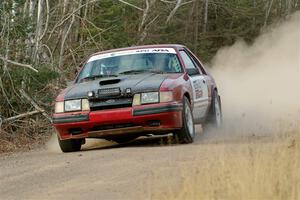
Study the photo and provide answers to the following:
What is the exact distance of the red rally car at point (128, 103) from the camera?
36.6 feet

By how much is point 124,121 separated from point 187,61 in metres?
2.45

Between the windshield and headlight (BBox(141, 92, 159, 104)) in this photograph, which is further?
the windshield

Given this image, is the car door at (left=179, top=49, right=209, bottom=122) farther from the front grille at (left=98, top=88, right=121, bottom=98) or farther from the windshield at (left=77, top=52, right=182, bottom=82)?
the front grille at (left=98, top=88, right=121, bottom=98)

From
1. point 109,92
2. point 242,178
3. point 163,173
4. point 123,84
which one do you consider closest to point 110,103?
point 109,92

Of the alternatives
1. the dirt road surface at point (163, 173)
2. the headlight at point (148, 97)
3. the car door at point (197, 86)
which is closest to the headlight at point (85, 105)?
the dirt road surface at point (163, 173)

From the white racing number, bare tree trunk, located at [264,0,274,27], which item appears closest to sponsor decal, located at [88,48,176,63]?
the white racing number

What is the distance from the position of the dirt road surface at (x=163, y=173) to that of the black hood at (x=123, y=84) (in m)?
0.87

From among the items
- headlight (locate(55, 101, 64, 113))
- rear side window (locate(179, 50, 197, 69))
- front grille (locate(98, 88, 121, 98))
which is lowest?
headlight (locate(55, 101, 64, 113))

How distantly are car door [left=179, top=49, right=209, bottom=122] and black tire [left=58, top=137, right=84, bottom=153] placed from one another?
1.95 m

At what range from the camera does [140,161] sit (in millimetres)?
9641

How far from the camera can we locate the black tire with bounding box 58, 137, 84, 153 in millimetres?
11844

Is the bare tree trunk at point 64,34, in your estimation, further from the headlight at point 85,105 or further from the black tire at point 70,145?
the headlight at point 85,105

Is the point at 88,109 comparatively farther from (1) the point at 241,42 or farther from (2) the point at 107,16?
(1) the point at 241,42

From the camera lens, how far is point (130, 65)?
12305mm
